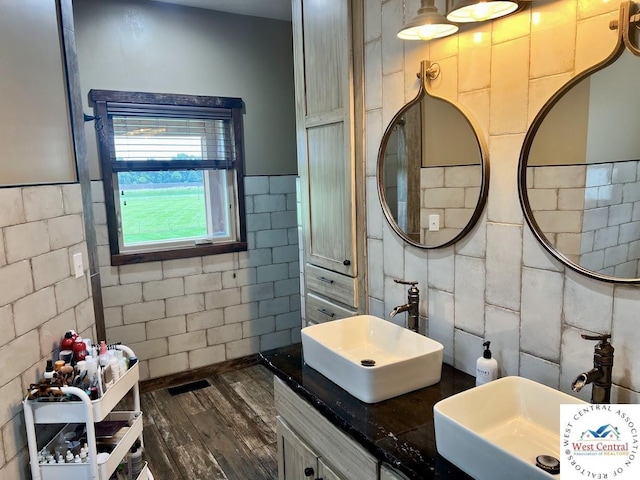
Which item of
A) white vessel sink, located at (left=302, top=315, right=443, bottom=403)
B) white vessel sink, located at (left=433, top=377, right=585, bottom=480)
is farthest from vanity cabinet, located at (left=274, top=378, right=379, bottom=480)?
white vessel sink, located at (left=433, top=377, right=585, bottom=480)

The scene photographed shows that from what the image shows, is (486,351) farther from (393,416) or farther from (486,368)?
(393,416)

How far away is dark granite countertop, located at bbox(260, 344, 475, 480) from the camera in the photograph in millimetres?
1207

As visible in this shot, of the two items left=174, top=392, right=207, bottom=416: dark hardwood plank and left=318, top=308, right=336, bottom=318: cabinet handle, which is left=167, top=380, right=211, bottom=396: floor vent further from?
left=318, top=308, right=336, bottom=318: cabinet handle

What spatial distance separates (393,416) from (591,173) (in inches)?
36.5

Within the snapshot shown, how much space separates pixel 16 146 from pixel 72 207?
1.30ft

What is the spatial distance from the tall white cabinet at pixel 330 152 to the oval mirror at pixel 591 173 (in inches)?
36.7

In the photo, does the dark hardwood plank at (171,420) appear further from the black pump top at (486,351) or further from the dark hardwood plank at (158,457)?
the black pump top at (486,351)

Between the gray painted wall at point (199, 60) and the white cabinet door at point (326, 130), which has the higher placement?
the gray painted wall at point (199, 60)

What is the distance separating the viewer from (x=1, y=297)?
1558mm

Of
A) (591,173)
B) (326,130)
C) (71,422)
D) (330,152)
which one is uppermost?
(326,130)

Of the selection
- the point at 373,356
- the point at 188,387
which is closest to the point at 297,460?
the point at 373,356

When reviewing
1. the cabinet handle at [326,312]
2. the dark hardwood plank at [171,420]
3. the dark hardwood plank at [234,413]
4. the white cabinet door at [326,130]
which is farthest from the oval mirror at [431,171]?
the dark hardwood plank at [171,420]

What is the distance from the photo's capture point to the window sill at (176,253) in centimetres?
318

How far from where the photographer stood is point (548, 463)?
1.17 m
